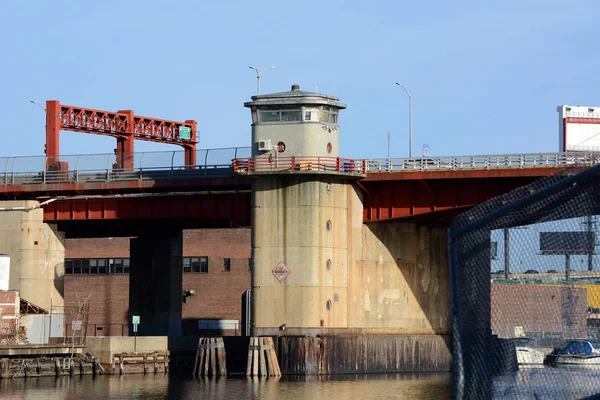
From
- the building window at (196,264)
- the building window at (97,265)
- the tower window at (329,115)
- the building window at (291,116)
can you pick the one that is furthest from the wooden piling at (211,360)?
the building window at (97,265)

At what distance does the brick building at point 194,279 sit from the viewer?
127 meters

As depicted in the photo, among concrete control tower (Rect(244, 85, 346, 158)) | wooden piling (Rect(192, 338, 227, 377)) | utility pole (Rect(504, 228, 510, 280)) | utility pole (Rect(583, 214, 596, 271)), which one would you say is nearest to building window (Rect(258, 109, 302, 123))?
concrete control tower (Rect(244, 85, 346, 158))

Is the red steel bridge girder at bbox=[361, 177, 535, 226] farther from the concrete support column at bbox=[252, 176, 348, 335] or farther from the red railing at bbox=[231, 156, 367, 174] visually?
the concrete support column at bbox=[252, 176, 348, 335]

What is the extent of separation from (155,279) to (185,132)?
14523 millimetres

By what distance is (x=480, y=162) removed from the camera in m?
74.6

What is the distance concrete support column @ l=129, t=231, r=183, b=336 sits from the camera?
97.4 metres

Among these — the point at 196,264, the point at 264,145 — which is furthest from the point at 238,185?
the point at 196,264

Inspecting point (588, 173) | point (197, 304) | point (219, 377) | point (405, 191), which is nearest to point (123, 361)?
point (219, 377)

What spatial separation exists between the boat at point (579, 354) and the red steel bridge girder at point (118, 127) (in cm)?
6626

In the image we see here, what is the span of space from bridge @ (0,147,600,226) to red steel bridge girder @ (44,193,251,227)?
74 mm

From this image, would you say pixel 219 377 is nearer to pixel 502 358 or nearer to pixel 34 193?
pixel 34 193

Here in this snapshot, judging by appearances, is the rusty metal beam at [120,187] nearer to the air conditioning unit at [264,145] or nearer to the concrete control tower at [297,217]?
the air conditioning unit at [264,145]

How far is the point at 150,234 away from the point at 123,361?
896 inches

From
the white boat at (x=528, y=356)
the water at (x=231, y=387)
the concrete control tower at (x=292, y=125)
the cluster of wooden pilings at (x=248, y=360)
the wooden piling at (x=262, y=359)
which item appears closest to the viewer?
the white boat at (x=528, y=356)
